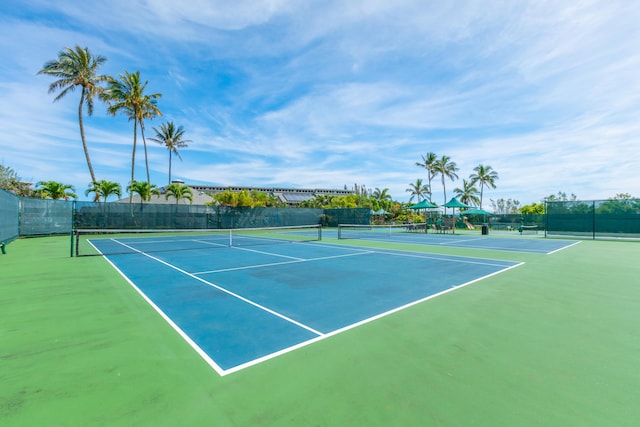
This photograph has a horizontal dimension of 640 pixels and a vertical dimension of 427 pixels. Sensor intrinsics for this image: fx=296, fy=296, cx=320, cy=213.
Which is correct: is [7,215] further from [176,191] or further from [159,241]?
[176,191]

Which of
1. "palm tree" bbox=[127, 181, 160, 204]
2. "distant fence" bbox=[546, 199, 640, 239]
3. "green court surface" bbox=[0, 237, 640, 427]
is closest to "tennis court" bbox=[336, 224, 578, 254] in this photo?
"distant fence" bbox=[546, 199, 640, 239]

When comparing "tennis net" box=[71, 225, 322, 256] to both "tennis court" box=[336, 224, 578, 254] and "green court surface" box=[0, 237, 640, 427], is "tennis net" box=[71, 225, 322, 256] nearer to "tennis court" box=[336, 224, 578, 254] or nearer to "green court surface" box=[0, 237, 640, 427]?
"tennis court" box=[336, 224, 578, 254]

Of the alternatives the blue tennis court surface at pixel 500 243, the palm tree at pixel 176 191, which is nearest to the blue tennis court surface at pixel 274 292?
the blue tennis court surface at pixel 500 243

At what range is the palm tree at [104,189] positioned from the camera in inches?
987

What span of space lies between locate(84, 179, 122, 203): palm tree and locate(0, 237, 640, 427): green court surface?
971 inches

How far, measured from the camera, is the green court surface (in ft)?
7.20

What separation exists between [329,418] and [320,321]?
6.64ft

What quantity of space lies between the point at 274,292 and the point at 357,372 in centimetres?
318

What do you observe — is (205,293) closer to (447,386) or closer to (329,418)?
(329,418)

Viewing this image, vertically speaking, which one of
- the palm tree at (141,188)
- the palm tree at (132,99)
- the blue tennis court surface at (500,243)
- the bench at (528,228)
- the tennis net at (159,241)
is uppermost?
the palm tree at (132,99)

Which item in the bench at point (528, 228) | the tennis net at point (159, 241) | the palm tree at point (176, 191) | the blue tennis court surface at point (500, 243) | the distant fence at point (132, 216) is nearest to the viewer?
the tennis net at point (159, 241)

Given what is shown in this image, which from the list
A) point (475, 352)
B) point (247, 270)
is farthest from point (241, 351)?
point (247, 270)

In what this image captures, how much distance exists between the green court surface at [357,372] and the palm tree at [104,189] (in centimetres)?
2465

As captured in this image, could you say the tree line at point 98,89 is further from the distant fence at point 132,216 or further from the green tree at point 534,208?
the green tree at point 534,208
